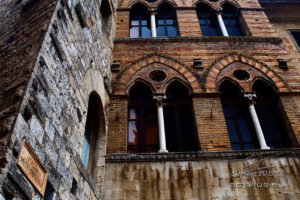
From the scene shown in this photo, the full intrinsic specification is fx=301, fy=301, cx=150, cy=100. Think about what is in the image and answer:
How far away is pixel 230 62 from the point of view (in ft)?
25.8

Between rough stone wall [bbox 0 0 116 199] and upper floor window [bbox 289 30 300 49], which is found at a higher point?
upper floor window [bbox 289 30 300 49]

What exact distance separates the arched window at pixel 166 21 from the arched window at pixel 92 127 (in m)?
4.08

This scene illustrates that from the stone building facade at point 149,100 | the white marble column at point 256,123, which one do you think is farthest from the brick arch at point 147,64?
the white marble column at point 256,123

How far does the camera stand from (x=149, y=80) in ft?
24.2

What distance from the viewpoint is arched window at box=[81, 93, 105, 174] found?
5595mm

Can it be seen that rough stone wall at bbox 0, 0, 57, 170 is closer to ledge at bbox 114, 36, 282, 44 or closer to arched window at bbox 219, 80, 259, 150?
ledge at bbox 114, 36, 282, 44

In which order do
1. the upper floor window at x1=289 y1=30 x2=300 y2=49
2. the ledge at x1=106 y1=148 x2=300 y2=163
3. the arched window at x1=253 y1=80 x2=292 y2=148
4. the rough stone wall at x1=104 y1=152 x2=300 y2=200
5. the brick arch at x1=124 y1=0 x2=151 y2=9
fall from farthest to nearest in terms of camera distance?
the upper floor window at x1=289 y1=30 x2=300 y2=49 → the brick arch at x1=124 y1=0 x2=151 y2=9 → the arched window at x1=253 y1=80 x2=292 y2=148 → the ledge at x1=106 y1=148 x2=300 y2=163 → the rough stone wall at x1=104 y1=152 x2=300 y2=200

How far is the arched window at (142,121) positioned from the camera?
21.6ft

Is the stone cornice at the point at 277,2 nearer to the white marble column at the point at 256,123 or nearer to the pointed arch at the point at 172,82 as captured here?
the white marble column at the point at 256,123

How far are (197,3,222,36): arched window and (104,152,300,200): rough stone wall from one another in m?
4.75

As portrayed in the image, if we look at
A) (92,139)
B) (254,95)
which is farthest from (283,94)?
(92,139)

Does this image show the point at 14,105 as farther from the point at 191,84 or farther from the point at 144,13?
the point at 144,13

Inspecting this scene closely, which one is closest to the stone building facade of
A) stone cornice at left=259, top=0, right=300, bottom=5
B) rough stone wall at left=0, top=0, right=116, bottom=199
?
rough stone wall at left=0, top=0, right=116, bottom=199

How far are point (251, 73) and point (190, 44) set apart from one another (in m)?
1.87
